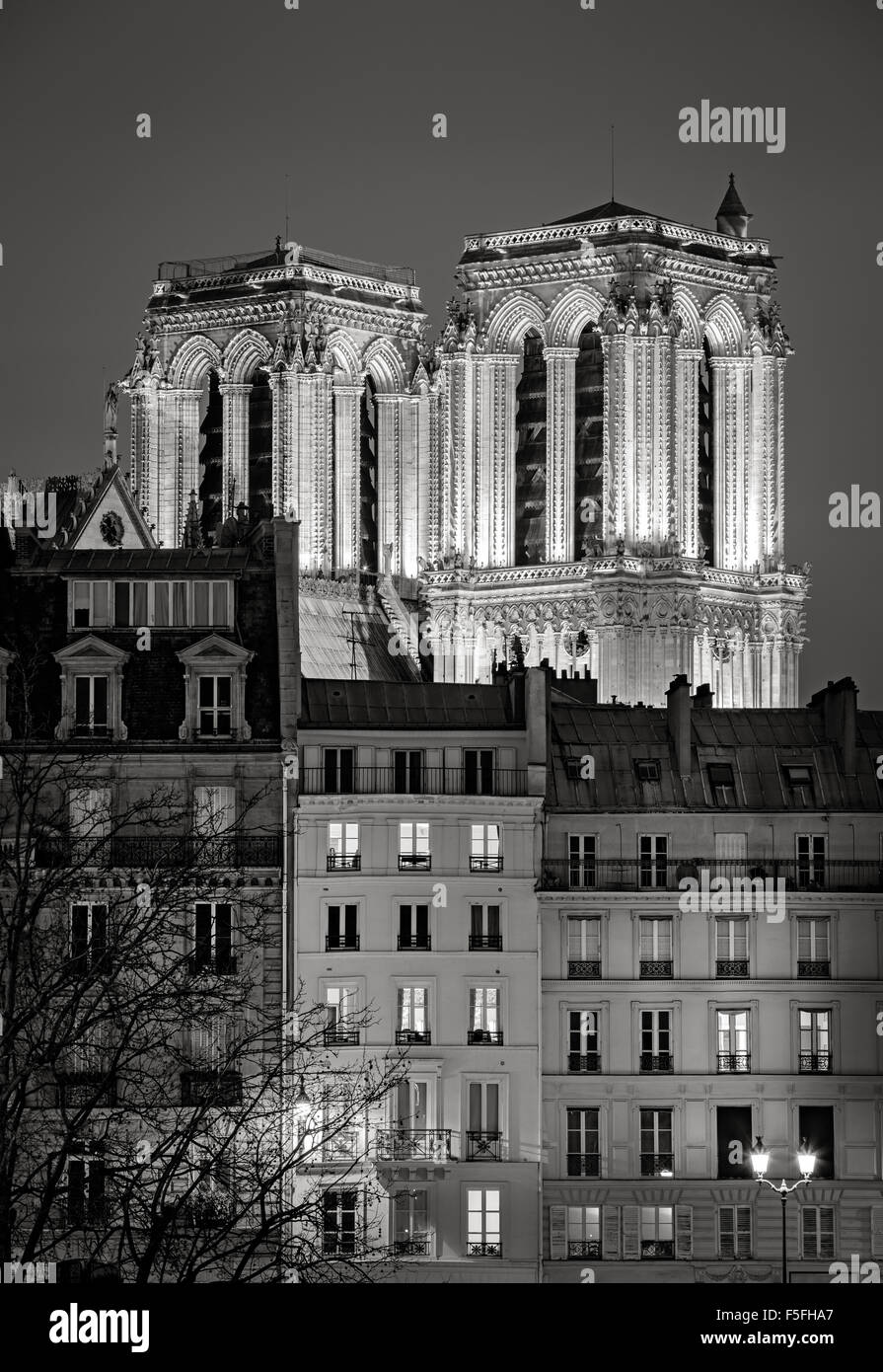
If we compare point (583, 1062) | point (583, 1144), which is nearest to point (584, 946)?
point (583, 1062)

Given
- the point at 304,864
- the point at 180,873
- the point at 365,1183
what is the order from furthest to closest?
the point at 304,864, the point at 365,1183, the point at 180,873

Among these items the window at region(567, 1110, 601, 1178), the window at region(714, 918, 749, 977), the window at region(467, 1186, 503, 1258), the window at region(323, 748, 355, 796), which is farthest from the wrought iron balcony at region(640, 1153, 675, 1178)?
the window at region(323, 748, 355, 796)

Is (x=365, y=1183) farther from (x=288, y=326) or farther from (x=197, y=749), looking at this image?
(x=288, y=326)

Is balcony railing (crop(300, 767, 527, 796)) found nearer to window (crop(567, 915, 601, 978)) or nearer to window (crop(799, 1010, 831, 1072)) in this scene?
window (crop(567, 915, 601, 978))

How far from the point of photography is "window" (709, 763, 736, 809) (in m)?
83.2

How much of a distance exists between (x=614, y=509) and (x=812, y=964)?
68796mm

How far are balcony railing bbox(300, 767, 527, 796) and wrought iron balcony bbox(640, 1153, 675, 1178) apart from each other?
351 inches

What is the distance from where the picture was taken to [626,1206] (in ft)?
259

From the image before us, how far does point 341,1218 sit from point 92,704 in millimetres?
12823

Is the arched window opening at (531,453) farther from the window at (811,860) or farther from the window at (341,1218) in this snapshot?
the window at (341,1218)

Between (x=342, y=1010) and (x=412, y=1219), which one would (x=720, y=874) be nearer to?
(x=342, y=1010)

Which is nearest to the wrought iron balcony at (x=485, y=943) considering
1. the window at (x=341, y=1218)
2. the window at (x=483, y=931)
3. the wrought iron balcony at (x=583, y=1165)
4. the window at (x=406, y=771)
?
the window at (x=483, y=931)

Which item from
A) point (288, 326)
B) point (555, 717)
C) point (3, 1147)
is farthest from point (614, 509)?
point (3, 1147)

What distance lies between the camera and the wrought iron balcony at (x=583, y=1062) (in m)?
79.8
